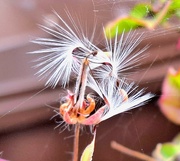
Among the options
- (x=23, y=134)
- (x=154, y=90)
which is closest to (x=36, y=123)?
(x=23, y=134)

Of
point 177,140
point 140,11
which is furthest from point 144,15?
point 177,140

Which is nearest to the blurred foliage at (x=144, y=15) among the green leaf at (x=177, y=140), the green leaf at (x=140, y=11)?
the green leaf at (x=140, y=11)

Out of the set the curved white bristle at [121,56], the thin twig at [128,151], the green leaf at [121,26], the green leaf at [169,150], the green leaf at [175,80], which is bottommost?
the thin twig at [128,151]

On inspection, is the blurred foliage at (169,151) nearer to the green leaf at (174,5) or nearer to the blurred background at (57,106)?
the blurred background at (57,106)

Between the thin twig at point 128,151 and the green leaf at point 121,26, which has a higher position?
the green leaf at point 121,26

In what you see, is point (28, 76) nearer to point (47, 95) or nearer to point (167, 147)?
point (47, 95)

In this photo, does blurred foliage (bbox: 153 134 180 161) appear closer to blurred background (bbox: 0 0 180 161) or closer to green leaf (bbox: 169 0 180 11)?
blurred background (bbox: 0 0 180 161)

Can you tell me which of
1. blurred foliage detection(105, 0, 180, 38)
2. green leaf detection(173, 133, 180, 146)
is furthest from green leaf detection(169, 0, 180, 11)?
green leaf detection(173, 133, 180, 146)
